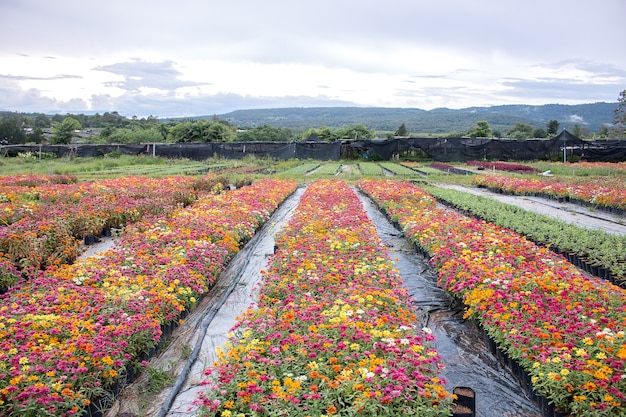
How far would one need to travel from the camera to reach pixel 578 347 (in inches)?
154

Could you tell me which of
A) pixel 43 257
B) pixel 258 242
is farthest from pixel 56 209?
pixel 258 242

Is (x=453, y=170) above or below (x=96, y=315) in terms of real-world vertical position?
above

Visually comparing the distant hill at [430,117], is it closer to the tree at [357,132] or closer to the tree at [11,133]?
the tree at [357,132]

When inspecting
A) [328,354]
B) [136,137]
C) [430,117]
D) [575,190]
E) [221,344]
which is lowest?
[221,344]

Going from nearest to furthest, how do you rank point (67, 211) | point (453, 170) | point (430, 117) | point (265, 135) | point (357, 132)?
point (67, 211) < point (453, 170) < point (357, 132) < point (265, 135) < point (430, 117)

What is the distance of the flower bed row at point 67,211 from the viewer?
23.1ft

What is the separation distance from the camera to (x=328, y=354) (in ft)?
12.2

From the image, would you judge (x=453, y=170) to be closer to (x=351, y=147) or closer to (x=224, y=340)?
(x=351, y=147)

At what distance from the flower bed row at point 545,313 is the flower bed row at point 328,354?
31.1 inches

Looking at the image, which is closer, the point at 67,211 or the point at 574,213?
the point at 67,211

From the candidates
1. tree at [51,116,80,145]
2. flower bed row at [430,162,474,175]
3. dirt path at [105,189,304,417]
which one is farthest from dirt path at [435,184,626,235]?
tree at [51,116,80,145]

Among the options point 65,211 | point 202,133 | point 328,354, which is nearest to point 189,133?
point 202,133

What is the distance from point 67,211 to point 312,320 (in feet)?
24.5

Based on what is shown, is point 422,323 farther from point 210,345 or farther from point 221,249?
point 221,249
